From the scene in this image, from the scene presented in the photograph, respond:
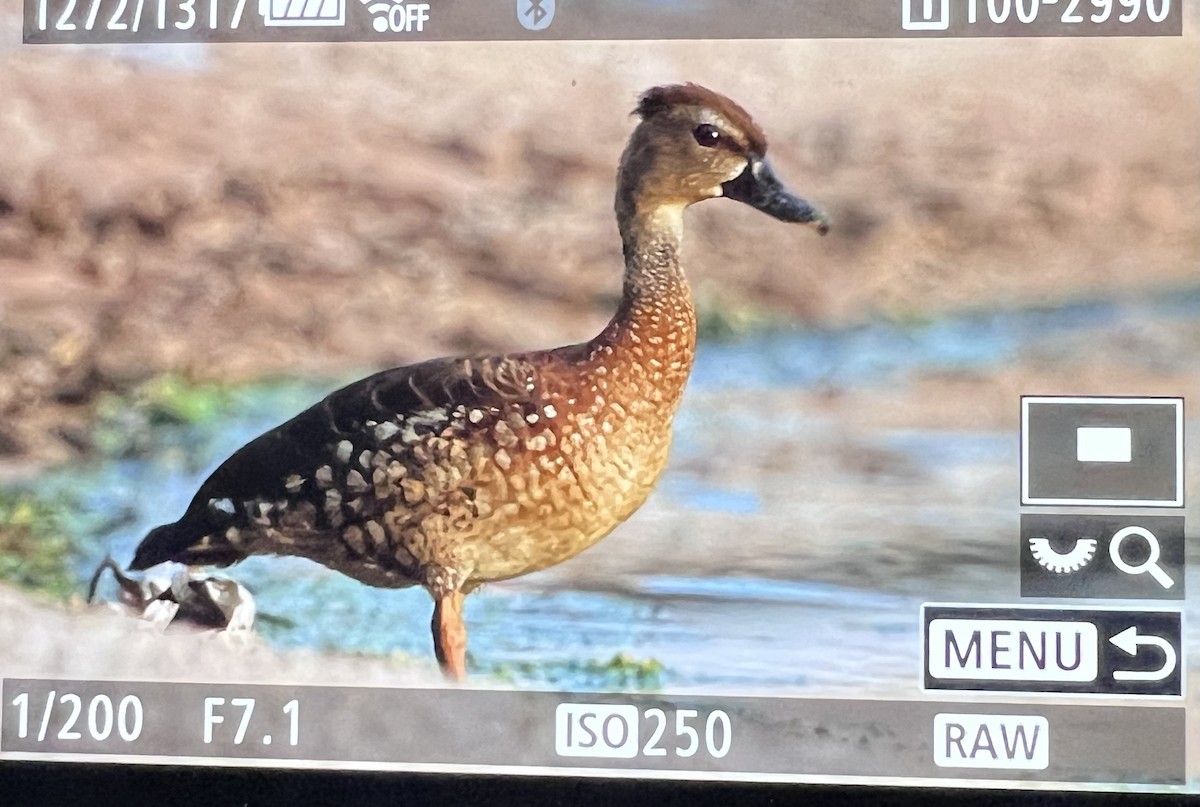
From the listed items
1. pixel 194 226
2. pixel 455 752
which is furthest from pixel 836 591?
pixel 194 226

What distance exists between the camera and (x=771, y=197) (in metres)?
1.73

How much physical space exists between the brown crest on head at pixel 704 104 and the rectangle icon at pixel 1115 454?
0.54m

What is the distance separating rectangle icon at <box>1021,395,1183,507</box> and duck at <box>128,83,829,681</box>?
42 centimetres

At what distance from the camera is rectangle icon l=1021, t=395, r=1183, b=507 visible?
1682 mm

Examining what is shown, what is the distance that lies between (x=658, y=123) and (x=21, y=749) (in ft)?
4.00

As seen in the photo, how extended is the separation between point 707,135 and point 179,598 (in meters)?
0.95

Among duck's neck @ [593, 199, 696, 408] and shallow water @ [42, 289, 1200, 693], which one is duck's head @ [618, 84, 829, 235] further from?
shallow water @ [42, 289, 1200, 693]

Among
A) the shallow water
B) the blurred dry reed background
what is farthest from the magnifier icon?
the blurred dry reed background

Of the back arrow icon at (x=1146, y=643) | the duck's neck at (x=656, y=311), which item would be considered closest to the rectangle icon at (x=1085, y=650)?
the back arrow icon at (x=1146, y=643)

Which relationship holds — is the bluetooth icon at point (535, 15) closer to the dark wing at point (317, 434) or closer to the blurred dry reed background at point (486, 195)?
the blurred dry reed background at point (486, 195)

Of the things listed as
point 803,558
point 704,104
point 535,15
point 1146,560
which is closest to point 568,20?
point 535,15
